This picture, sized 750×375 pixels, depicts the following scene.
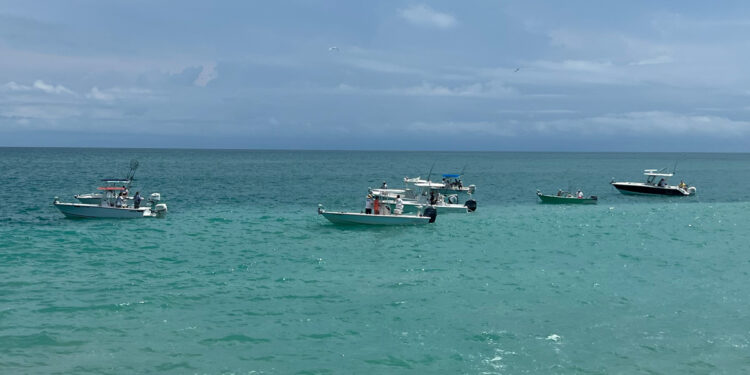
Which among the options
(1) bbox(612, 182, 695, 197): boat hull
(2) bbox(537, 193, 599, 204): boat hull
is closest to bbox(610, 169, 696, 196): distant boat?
(1) bbox(612, 182, 695, 197): boat hull

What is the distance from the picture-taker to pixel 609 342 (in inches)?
839

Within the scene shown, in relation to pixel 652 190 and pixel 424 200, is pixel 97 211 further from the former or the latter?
pixel 652 190

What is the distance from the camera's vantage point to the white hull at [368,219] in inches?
1927

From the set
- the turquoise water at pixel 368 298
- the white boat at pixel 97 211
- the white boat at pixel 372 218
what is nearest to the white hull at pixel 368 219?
the white boat at pixel 372 218

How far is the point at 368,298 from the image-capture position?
26922 millimetres

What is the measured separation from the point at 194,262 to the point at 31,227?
20.4 m

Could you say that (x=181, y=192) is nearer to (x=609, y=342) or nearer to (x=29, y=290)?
(x=29, y=290)

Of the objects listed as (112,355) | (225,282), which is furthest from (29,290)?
(112,355)

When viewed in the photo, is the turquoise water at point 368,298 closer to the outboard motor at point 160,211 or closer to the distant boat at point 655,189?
the outboard motor at point 160,211

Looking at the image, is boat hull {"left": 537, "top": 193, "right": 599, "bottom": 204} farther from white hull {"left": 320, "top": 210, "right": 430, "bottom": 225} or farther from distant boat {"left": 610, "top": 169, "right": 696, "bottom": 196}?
white hull {"left": 320, "top": 210, "right": 430, "bottom": 225}

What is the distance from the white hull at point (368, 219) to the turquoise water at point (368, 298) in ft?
2.94

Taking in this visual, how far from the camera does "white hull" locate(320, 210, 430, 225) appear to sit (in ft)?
161

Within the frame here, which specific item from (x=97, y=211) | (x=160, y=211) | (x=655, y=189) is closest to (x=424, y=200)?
(x=160, y=211)

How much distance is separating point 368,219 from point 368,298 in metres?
22.2
